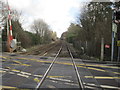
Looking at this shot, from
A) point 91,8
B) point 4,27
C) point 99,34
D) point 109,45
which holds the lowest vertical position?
point 109,45

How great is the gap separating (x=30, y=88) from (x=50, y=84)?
78cm

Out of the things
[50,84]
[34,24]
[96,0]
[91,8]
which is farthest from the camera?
[34,24]

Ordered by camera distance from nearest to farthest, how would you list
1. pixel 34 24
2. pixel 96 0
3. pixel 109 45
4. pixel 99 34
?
pixel 109 45
pixel 99 34
pixel 96 0
pixel 34 24

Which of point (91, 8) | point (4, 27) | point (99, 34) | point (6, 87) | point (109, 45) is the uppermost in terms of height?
point (91, 8)

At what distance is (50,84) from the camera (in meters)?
4.88

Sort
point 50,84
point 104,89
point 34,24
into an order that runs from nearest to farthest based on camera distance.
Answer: point 104,89
point 50,84
point 34,24

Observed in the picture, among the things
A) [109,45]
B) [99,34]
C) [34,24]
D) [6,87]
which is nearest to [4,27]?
[99,34]

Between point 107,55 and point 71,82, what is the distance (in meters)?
8.34

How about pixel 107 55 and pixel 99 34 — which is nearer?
pixel 107 55

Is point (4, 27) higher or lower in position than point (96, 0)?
lower

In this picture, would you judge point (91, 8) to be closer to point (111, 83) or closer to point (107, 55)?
point (107, 55)

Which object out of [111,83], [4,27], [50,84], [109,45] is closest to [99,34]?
[109,45]

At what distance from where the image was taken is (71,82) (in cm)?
509

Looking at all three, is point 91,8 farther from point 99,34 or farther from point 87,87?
point 87,87
